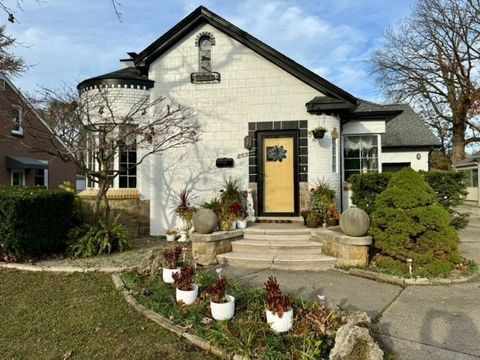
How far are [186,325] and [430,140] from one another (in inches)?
647

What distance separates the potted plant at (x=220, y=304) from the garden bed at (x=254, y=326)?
0.27ft

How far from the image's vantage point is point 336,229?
7383mm

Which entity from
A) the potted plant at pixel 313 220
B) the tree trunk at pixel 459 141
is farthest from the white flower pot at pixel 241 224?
the tree trunk at pixel 459 141

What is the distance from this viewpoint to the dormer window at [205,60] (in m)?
9.79

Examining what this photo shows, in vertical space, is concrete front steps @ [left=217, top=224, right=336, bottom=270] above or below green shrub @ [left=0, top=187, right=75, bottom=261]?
below

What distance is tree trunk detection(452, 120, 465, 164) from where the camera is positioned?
92.4 feet

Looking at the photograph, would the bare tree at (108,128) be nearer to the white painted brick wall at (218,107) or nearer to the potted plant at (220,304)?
the white painted brick wall at (218,107)

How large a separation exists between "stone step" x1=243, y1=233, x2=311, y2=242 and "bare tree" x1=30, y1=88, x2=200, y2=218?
314 centimetres

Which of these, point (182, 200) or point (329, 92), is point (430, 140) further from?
point (182, 200)

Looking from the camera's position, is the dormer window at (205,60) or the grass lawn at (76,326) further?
the dormer window at (205,60)

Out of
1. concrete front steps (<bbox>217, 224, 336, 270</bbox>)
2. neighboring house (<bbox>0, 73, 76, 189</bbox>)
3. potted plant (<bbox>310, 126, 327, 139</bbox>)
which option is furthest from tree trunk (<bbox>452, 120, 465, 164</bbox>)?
neighboring house (<bbox>0, 73, 76, 189</bbox>)

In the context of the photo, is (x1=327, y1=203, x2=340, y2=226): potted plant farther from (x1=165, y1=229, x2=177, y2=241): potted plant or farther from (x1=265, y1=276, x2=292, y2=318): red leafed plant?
(x1=265, y1=276, x2=292, y2=318): red leafed plant

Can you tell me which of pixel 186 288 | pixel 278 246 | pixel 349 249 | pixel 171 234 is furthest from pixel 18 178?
pixel 349 249

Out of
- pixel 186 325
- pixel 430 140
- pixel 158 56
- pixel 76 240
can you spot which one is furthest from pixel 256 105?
pixel 430 140
